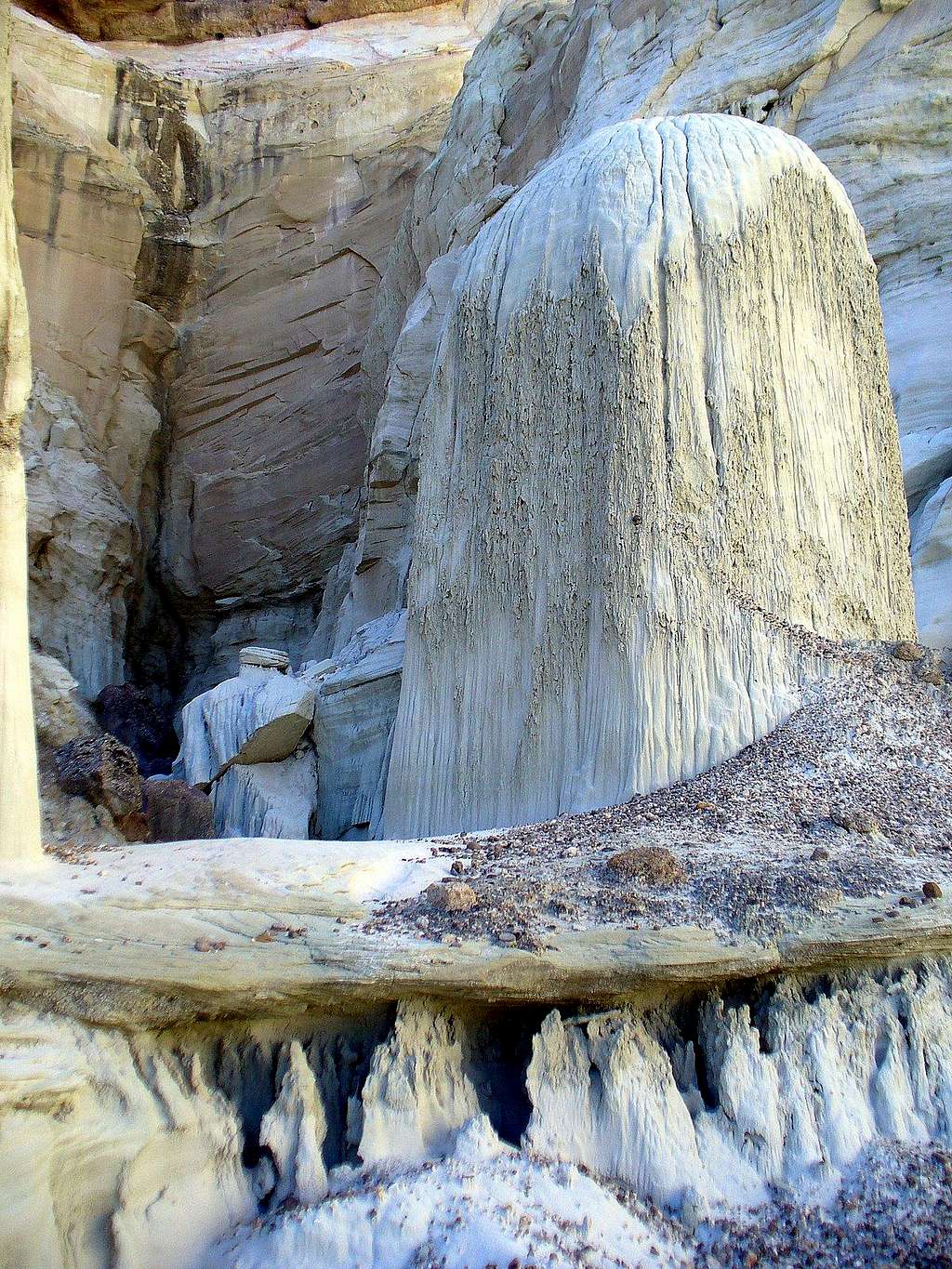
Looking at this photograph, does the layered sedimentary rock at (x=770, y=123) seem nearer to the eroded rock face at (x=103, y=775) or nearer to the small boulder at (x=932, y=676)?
the small boulder at (x=932, y=676)

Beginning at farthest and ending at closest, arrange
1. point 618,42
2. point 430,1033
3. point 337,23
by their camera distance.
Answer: point 337,23
point 618,42
point 430,1033

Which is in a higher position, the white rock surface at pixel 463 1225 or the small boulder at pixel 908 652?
the small boulder at pixel 908 652

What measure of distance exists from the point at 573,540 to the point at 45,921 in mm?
3859

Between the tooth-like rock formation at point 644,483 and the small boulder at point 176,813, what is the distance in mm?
1214

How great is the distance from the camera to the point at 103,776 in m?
6.34

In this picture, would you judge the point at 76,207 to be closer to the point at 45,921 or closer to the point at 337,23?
the point at 337,23

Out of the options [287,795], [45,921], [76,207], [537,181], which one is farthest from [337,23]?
[45,921]

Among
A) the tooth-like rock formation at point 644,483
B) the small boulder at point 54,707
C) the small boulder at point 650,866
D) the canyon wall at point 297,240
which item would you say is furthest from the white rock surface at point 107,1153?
the canyon wall at point 297,240

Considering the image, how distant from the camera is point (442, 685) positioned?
730cm

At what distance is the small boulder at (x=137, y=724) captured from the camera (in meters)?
12.3

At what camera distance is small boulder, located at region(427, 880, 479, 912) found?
4.12 meters

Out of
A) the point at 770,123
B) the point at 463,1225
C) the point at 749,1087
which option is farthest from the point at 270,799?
the point at 770,123

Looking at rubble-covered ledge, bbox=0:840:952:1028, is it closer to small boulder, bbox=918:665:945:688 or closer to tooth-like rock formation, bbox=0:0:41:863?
tooth-like rock formation, bbox=0:0:41:863

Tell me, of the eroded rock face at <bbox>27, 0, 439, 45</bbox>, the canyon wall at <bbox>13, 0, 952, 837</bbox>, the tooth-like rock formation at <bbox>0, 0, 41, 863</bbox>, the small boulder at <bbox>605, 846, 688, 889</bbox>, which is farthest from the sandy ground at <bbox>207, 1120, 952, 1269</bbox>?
the eroded rock face at <bbox>27, 0, 439, 45</bbox>
